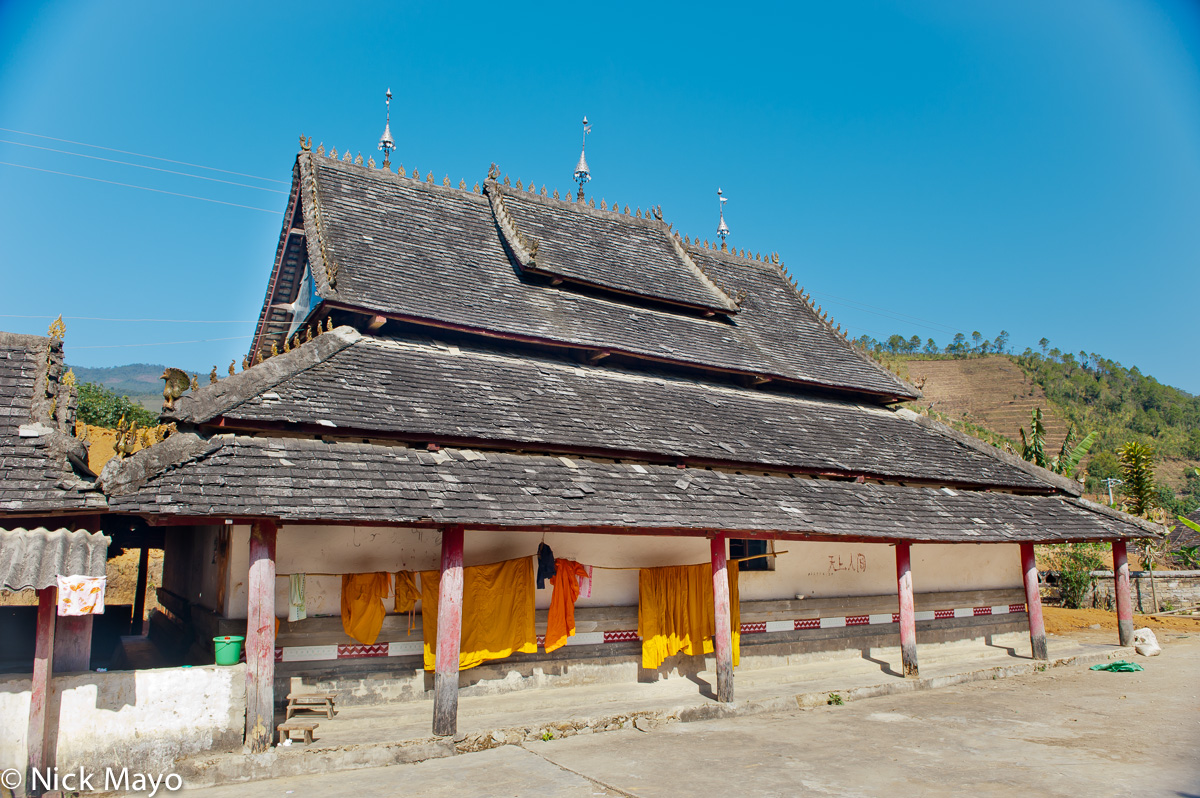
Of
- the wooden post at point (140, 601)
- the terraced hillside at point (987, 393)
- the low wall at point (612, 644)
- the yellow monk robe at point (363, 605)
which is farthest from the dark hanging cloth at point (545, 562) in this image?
the terraced hillside at point (987, 393)

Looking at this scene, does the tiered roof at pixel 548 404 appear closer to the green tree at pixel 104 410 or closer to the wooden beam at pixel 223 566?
the wooden beam at pixel 223 566

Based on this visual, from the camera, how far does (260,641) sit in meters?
8.05

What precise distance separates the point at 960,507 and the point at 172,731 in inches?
487

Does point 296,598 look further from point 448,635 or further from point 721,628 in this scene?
point 721,628

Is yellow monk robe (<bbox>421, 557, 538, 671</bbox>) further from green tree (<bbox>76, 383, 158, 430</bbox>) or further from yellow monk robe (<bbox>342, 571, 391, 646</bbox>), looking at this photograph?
green tree (<bbox>76, 383, 158, 430</bbox>)

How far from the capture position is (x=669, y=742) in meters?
9.21

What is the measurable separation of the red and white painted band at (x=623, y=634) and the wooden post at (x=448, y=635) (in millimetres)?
1652

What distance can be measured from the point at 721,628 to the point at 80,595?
309 inches

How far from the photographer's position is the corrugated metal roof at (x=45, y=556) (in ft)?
22.6

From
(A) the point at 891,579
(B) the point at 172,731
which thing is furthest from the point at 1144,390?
A: (B) the point at 172,731

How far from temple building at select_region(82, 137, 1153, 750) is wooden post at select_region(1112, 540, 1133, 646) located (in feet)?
2.47

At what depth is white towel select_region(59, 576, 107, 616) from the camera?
7.05 m

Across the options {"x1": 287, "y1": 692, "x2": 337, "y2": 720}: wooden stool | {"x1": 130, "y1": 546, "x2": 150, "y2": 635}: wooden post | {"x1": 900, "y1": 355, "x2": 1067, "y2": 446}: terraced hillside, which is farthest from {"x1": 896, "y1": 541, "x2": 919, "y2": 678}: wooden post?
{"x1": 900, "y1": 355, "x2": 1067, "y2": 446}: terraced hillside

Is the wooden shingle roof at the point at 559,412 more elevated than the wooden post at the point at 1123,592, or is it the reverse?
the wooden shingle roof at the point at 559,412
